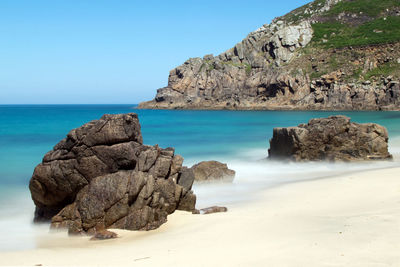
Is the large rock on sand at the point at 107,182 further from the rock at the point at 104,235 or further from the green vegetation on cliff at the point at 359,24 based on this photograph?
the green vegetation on cliff at the point at 359,24

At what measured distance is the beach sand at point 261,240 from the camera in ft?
19.7

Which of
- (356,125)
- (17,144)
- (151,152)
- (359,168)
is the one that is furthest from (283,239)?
(17,144)

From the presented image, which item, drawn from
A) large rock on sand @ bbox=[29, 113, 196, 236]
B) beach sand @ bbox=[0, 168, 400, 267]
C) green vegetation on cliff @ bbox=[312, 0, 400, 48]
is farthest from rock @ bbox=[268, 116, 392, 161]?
green vegetation on cliff @ bbox=[312, 0, 400, 48]

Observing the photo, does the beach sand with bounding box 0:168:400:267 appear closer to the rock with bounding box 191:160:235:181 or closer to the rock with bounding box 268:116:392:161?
the rock with bounding box 191:160:235:181

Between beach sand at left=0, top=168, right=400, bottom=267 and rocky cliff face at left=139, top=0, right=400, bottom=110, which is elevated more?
rocky cliff face at left=139, top=0, right=400, bottom=110

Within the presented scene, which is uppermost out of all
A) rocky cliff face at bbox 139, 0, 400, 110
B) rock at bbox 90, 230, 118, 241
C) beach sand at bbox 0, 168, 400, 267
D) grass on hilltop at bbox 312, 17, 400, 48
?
grass on hilltop at bbox 312, 17, 400, 48

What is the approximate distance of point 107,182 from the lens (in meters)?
9.05

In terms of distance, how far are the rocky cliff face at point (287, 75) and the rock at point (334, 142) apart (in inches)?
2480

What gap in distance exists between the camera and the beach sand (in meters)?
6.02

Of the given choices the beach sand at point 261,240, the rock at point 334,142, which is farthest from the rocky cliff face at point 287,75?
the beach sand at point 261,240

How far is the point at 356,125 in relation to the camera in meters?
19.2

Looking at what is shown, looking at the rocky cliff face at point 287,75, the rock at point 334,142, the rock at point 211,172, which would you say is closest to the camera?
the rock at point 211,172

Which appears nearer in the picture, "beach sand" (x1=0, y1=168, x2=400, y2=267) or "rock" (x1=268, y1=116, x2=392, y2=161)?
"beach sand" (x1=0, y1=168, x2=400, y2=267)

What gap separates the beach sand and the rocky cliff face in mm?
73870
